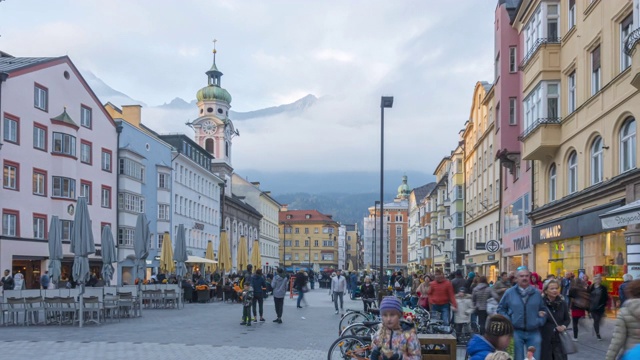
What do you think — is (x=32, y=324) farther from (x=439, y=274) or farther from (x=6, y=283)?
(x=439, y=274)

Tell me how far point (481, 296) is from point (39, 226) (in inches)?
1248

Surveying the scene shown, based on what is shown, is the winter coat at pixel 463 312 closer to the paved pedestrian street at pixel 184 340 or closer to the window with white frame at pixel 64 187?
the paved pedestrian street at pixel 184 340

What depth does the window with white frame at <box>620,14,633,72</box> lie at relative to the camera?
1928cm

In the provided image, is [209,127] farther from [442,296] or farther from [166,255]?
[442,296]

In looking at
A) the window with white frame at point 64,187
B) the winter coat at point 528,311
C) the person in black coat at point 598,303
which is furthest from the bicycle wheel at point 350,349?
the window with white frame at point 64,187

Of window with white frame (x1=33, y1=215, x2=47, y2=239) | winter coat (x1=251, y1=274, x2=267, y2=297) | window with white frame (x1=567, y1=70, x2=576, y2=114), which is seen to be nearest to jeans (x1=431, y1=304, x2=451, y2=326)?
winter coat (x1=251, y1=274, x2=267, y2=297)

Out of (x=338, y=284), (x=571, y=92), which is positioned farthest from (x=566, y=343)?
(x=338, y=284)

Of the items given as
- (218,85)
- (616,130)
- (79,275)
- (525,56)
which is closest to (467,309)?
(616,130)

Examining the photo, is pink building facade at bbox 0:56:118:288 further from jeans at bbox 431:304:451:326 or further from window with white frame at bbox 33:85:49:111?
jeans at bbox 431:304:451:326

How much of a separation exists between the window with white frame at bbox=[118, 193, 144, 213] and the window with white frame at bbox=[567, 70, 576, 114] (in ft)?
114

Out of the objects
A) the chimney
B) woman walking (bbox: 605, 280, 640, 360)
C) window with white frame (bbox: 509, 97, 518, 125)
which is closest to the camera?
woman walking (bbox: 605, 280, 640, 360)

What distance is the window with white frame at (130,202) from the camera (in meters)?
51.9

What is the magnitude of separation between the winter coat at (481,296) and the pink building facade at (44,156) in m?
28.7

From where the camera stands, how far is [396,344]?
22.2 feet
